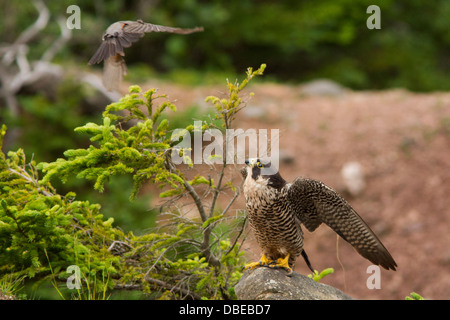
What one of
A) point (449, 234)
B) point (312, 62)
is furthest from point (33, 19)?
point (449, 234)

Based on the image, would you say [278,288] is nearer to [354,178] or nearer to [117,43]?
[117,43]

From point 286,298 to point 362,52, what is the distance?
14.6 meters

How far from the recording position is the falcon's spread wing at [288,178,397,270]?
385 cm

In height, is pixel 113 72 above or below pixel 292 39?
below

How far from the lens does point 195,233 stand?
14.5 ft

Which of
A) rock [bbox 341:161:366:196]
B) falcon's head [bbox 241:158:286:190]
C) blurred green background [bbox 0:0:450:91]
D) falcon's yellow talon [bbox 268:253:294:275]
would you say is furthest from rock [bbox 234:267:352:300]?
blurred green background [bbox 0:0:450:91]

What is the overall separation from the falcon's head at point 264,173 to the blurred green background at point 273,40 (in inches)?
361

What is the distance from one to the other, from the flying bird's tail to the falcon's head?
1.06m

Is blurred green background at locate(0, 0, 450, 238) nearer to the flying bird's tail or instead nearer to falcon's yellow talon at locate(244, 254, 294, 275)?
falcon's yellow talon at locate(244, 254, 294, 275)

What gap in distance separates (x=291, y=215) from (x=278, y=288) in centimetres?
54

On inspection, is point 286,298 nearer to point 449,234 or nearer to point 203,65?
point 449,234

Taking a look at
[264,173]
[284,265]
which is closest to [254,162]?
[264,173]

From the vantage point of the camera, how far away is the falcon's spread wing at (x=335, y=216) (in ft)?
12.6

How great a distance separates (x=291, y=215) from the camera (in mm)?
3992
